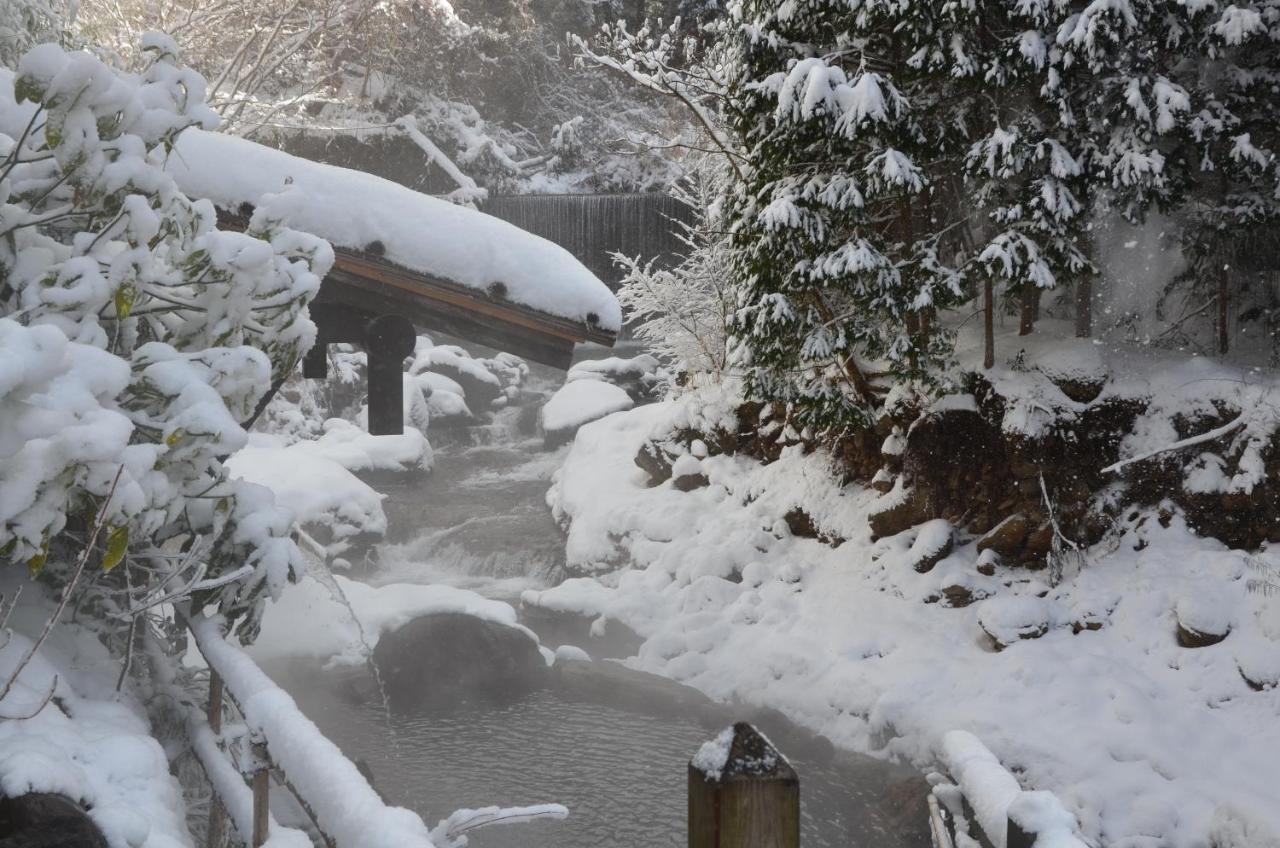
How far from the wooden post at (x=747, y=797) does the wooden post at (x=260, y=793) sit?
1.53m

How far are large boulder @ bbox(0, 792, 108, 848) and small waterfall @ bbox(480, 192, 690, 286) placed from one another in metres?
20.6

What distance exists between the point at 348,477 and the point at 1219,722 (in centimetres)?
1070

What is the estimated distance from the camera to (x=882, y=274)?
8.41 m

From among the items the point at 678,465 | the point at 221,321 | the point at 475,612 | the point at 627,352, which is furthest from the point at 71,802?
the point at 627,352

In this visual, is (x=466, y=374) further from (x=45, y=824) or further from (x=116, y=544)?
(x=45, y=824)

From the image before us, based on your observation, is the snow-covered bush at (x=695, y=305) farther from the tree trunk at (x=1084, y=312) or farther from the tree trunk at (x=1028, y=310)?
the tree trunk at (x=1084, y=312)

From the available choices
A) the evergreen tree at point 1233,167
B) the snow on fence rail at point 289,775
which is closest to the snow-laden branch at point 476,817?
the snow on fence rail at point 289,775

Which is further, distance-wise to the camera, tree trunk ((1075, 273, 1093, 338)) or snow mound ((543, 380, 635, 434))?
snow mound ((543, 380, 635, 434))

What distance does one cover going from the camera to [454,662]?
9.16 m

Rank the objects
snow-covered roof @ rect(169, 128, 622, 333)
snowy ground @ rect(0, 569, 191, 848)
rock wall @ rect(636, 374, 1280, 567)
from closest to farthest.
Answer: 1. snowy ground @ rect(0, 569, 191, 848)
2. snow-covered roof @ rect(169, 128, 622, 333)
3. rock wall @ rect(636, 374, 1280, 567)

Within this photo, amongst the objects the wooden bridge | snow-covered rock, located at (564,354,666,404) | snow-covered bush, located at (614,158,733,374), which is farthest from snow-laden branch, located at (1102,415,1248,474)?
snow-covered rock, located at (564,354,666,404)

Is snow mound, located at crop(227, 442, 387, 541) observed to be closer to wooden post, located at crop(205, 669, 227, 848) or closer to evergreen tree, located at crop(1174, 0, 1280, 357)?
wooden post, located at crop(205, 669, 227, 848)

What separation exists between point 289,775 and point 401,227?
319 centimetres

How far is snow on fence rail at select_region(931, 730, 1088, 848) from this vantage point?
2.02 meters
